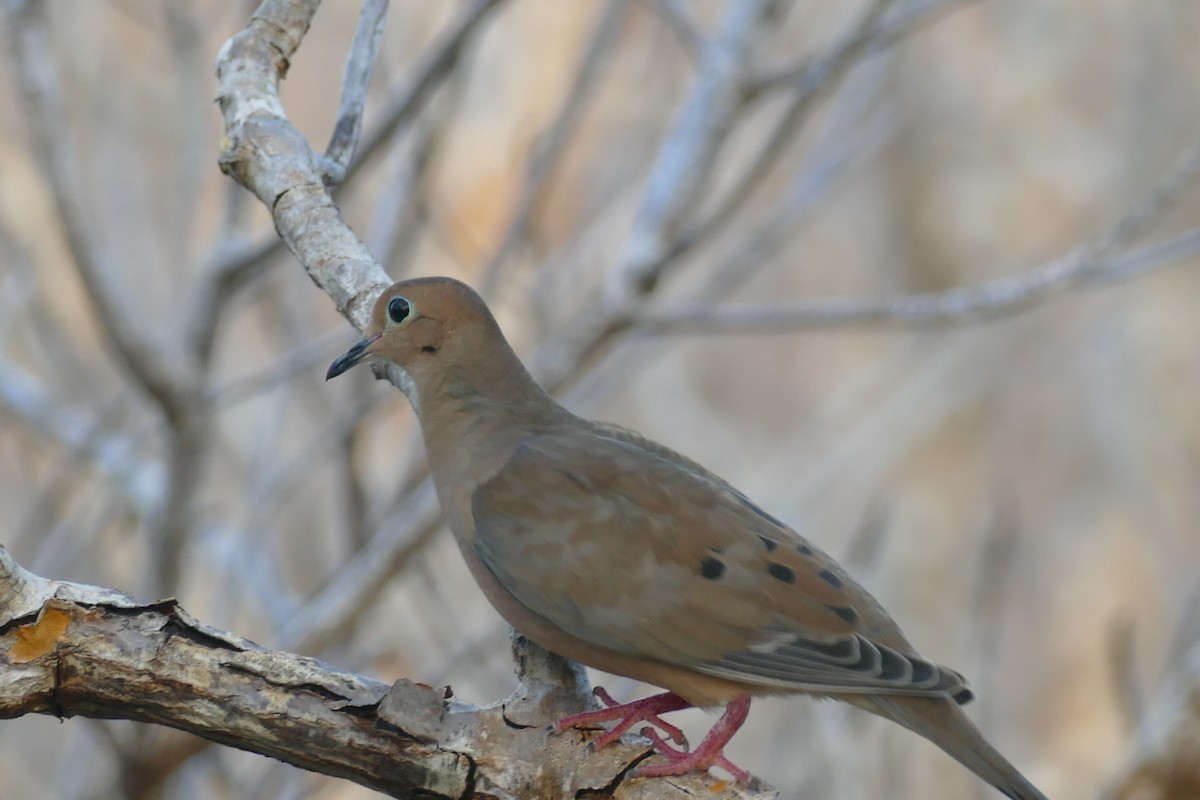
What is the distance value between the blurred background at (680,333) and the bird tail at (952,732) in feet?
3.57

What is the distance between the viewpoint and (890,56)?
5.07 meters

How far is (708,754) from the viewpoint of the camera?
2.39m

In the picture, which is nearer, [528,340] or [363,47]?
[363,47]

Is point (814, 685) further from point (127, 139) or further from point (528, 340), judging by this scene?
point (127, 139)

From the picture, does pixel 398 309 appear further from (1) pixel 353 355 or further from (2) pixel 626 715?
(2) pixel 626 715

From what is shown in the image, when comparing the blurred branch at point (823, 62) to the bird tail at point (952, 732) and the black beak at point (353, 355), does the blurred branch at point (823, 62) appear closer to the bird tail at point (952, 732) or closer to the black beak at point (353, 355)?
the black beak at point (353, 355)

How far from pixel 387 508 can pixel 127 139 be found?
335 cm

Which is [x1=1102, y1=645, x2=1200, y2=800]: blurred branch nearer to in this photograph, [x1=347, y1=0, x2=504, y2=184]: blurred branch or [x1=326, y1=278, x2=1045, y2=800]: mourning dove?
[x1=326, y1=278, x2=1045, y2=800]: mourning dove

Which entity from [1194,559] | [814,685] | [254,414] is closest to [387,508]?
[814,685]

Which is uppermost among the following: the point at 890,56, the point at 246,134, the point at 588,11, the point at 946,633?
the point at 946,633

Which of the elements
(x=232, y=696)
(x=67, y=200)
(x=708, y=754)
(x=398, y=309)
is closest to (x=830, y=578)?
(x=708, y=754)

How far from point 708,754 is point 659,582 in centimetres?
36

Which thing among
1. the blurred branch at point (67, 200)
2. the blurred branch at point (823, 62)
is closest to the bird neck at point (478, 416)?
the blurred branch at point (67, 200)

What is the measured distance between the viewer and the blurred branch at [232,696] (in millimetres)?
2113
